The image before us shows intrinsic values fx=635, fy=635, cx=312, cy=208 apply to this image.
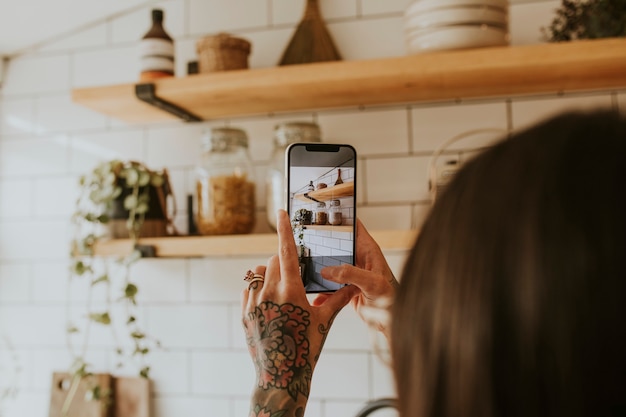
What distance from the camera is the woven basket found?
4.29 feet

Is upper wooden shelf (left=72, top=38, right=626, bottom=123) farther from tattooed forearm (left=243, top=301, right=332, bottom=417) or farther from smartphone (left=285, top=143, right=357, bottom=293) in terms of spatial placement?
tattooed forearm (left=243, top=301, right=332, bottom=417)

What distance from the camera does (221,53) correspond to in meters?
1.31

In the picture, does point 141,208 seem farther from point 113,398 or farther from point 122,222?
point 113,398

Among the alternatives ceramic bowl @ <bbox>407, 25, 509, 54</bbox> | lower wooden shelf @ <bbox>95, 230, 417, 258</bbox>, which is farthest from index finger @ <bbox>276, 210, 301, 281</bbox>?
ceramic bowl @ <bbox>407, 25, 509, 54</bbox>

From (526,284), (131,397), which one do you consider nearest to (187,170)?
(131,397)

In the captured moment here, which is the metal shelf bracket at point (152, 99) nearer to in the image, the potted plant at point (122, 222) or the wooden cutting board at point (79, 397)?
the potted plant at point (122, 222)

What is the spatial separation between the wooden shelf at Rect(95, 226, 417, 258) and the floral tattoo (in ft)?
1.70

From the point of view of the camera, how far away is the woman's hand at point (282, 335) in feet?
2.16

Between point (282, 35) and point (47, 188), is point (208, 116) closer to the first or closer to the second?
point (282, 35)

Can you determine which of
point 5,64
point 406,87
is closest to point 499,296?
point 406,87

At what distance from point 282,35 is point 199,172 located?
1.28 feet

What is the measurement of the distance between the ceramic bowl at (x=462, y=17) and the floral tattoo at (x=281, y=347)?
690mm

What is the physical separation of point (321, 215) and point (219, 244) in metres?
0.50

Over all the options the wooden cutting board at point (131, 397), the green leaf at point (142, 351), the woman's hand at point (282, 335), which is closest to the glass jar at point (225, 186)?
the green leaf at point (142, 351)
